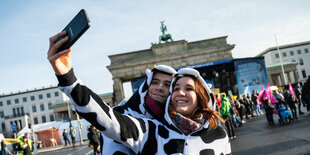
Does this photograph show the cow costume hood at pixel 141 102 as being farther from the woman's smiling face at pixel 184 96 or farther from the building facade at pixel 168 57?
the building facade at pixel 168 57

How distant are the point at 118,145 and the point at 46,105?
8440cm

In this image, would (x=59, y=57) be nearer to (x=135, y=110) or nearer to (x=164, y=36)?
(x=135, y=110)

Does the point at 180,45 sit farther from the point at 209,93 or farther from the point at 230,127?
the point at 209,93

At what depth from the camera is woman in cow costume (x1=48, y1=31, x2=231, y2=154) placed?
53.6 inches

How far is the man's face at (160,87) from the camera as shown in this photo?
2.14 metres

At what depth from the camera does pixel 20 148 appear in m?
10.9

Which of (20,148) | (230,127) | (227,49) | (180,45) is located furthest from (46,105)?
(230,127)

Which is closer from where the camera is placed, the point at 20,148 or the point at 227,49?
the point at 20,148

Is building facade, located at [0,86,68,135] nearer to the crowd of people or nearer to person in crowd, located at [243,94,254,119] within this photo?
person in crowd, located at [243,94,254,119]

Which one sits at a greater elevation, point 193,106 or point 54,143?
point 193,106

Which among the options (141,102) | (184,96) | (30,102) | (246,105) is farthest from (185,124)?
(30,102)

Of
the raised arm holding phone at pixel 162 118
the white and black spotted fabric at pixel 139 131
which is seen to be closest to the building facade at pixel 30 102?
the raised arm holding phone at pixel 162 118

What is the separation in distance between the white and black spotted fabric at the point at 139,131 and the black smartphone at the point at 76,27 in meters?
0.17

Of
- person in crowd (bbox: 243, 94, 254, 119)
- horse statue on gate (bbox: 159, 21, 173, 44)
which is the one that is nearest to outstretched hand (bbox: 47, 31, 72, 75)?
person in crowd (bbox: 243, 94, 254, 119)
